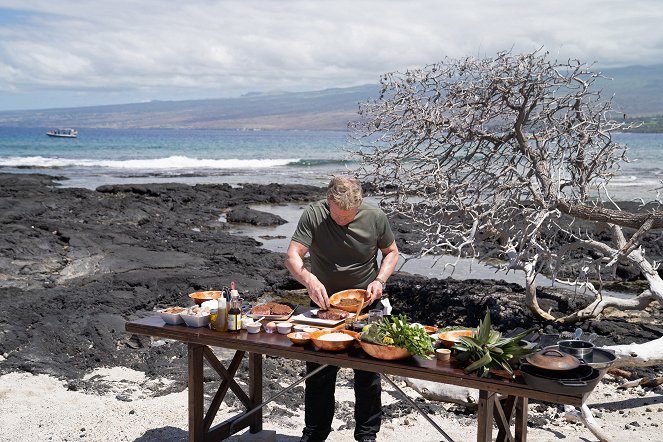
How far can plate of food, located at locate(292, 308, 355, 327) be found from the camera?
4.80m

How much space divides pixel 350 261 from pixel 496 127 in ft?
15.7

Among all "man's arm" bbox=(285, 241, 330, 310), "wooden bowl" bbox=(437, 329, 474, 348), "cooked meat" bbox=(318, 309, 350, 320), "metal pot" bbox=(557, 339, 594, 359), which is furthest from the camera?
"man's arm" bbox=(285, 241, 330, 310)

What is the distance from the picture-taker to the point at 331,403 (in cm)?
520

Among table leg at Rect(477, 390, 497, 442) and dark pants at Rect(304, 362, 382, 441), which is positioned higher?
table leg at Rect(477, 390, 497, 442)

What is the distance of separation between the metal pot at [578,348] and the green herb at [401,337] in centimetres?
68

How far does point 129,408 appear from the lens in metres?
5.94

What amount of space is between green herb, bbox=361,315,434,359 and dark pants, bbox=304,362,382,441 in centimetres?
88

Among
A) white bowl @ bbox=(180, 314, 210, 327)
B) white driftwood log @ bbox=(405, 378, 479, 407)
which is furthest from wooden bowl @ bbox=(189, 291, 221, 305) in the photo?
white driftwood log @ bbox=(405, 378, 479, 407)

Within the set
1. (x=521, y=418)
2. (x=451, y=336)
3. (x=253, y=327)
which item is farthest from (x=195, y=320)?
(x=521, y=418)

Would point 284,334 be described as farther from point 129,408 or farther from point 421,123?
point 421,123

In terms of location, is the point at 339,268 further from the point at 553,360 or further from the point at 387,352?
the point at 553,360

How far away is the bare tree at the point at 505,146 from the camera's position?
855 cm

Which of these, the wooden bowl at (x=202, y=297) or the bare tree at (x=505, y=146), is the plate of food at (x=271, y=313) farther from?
the bare tree at (x=505, y=146)

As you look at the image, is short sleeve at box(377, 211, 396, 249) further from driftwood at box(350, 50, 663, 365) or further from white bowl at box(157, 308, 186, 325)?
driftwood at box(350, 50, 663, 365)
